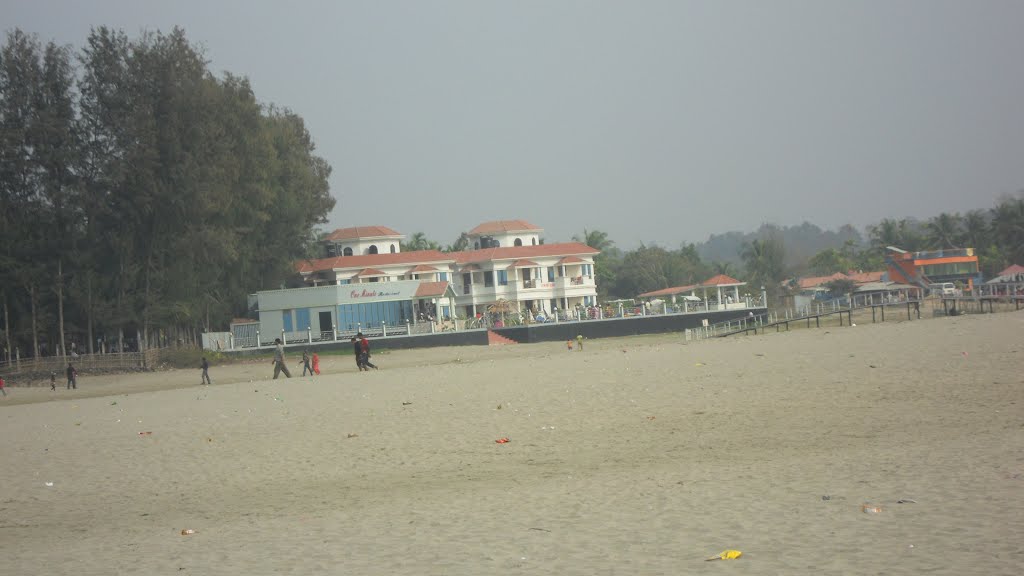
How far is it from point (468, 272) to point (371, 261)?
7.81 meters

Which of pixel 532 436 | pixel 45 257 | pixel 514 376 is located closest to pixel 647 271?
pixel 45 257

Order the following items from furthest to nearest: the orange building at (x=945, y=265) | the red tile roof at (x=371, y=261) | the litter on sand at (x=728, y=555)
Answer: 1. the orange building at (x=945, y=265)
2. the red tile roof at (x=371, y=261)
3. the litter on sand at (x=728, y=555)

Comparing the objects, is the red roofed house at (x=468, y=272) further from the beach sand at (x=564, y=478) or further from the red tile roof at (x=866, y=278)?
the beach sand at (x=564, y=478)

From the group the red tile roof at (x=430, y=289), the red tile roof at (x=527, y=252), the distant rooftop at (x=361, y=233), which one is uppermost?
the distant rooftop at (x=361, y=233)

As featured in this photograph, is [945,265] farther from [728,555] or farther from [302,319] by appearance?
[728,555]

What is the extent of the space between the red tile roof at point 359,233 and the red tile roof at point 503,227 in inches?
296

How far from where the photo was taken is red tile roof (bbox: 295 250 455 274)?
234 feet

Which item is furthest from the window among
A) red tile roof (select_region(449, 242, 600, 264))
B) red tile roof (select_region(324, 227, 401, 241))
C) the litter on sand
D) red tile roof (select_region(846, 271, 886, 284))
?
the litter on sand

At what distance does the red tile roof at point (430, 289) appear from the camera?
60750mm

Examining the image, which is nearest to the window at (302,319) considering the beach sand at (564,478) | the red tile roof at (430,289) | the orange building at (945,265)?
the red tile roof at (430,289)

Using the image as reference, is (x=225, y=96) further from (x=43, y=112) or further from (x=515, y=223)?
(x=515, y=223)

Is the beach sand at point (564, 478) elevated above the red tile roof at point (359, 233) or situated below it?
below

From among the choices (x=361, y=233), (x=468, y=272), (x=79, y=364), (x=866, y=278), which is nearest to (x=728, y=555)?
(x=79, y=364)

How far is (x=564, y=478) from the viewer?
10781 millimetres
